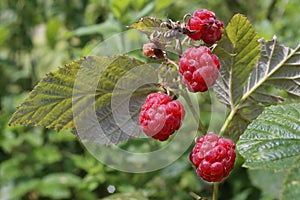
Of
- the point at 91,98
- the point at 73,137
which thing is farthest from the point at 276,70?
the point at 73,137

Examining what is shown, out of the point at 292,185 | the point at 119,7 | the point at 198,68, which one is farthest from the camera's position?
the point at 119,7

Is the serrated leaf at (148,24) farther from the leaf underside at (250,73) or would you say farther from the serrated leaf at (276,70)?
the serrated leaf at (276,70)

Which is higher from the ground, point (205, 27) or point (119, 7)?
point (205, 27)

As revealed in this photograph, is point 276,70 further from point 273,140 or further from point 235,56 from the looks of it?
point 273,140

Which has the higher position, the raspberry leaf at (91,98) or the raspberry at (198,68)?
the raspberry at (198,68)

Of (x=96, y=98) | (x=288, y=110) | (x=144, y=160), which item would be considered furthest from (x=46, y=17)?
(x=288, y=110)

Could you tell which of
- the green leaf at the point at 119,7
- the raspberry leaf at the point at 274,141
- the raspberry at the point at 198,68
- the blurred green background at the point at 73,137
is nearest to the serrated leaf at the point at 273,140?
the raspberry leaf at the point at 274,141

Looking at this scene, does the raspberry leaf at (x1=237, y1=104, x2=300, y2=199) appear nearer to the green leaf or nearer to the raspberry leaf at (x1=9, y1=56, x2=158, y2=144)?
the raspberry leaf at (x1=9, y1=56, x2=158, y2=144)

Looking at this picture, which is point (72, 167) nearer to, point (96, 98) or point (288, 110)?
point (96, 98)
